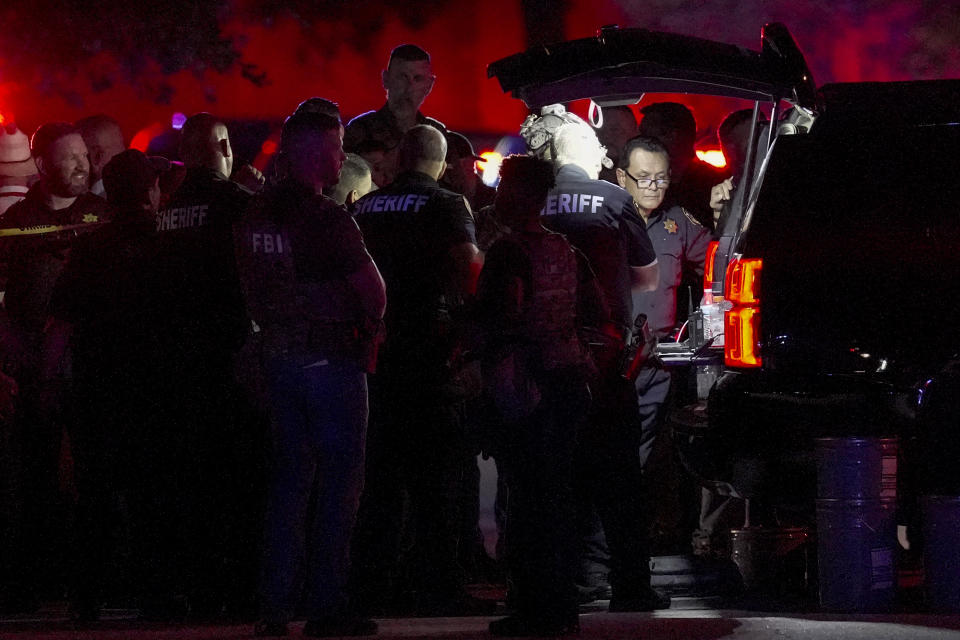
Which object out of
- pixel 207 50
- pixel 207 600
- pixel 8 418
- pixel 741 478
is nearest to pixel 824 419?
pixel 741 478

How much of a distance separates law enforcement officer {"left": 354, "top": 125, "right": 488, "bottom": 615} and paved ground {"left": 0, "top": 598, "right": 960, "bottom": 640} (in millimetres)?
363

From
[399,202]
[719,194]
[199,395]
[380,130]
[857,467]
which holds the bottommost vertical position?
[857,467]

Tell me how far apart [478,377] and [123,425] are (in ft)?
5.82

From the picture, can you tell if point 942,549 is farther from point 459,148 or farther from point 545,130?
point 459,148

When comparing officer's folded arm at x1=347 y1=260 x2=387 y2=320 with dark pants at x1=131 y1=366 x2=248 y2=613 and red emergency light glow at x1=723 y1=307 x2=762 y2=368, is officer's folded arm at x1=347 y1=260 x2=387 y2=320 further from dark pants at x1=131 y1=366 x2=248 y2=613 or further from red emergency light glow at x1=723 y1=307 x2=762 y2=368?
red emergency light glow at x1=723 y1=307 x2=762 y2=368

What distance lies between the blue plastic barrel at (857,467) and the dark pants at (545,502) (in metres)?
1.15

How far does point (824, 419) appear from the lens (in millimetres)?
6684

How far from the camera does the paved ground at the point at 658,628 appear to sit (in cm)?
616

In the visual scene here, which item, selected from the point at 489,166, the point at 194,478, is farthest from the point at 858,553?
the point at 489,166

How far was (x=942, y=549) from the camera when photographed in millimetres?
6703

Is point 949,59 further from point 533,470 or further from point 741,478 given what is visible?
point 533,470

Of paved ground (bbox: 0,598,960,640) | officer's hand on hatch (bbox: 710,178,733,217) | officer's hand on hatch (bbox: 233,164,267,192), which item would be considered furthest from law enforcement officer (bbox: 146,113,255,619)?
officer's hand on hatch (bbox: 710,178,733,217)

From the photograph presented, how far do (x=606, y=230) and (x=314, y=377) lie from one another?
6.06 feet

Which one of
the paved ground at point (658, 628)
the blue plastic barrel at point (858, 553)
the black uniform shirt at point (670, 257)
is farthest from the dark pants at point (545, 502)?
the black uniform shirt at point (670, 257)
